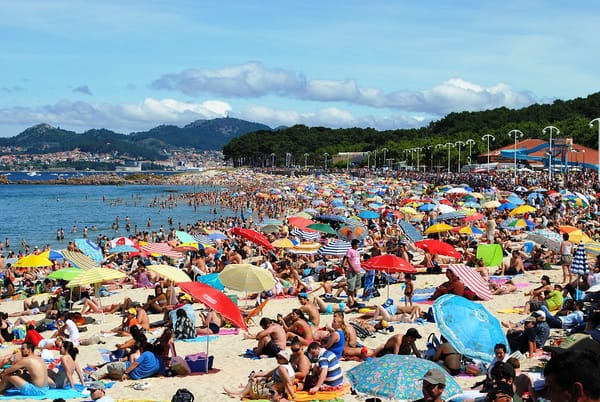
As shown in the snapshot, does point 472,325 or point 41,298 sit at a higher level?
point 472,325

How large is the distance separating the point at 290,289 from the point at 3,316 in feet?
19.4

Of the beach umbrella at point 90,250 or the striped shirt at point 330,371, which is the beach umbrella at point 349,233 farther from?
the striped shirt at point 330,371

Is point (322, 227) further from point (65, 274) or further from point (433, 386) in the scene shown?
point (433, 386)

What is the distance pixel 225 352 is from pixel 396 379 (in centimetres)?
434

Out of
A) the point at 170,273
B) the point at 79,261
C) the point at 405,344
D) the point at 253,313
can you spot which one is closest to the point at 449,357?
the point at 405,344

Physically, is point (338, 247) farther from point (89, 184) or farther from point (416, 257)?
point (89, 184)

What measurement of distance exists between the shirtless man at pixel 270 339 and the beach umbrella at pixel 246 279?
169 centimetres

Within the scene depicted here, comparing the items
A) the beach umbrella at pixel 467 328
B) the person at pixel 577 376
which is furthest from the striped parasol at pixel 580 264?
the person at pixel 577 376

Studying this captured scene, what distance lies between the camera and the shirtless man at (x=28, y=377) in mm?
8211

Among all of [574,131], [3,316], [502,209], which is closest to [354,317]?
[3,316]

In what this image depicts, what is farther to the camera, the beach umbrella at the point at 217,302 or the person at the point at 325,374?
the beach umbrella at the point at 217,302

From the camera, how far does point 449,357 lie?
27.9 ft

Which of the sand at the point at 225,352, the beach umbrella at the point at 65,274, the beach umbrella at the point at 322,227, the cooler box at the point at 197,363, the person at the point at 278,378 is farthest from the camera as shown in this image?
the beach umbrella at the point at 322,227

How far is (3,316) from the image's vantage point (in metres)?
11.7
